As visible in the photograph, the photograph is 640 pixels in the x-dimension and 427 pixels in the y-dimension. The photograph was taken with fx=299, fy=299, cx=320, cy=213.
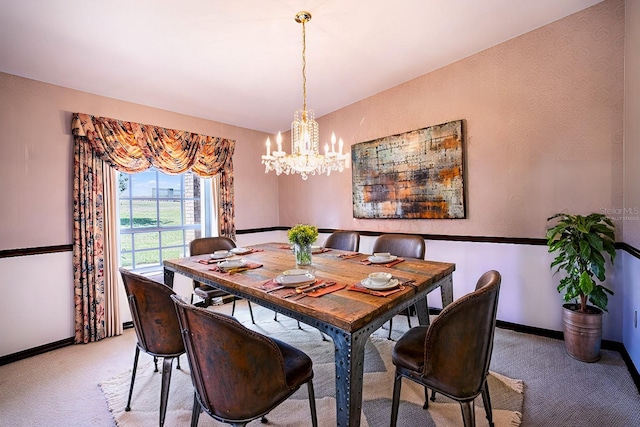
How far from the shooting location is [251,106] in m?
3.79

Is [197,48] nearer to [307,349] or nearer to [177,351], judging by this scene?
[177,351]

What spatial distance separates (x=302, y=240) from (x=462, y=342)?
125 centimetres

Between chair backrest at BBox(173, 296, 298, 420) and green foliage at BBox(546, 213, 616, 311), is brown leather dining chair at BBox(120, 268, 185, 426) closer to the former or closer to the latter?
chair backrest at BBox(173, 296, 298, 420)

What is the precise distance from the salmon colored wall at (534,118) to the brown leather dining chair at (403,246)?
791mm

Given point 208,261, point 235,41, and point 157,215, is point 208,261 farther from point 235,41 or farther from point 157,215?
point 235,41

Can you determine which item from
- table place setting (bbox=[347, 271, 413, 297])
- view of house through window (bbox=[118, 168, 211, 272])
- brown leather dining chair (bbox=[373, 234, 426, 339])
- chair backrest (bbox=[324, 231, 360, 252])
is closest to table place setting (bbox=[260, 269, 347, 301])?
table place setting (bbox=[347, 271, 413, 297])

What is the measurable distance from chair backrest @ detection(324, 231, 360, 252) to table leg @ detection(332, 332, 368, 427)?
190 cm

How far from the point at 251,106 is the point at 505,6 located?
275cm

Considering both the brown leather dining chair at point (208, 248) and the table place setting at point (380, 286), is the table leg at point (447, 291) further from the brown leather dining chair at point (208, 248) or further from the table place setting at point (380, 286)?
the brown leather dining chair at point (208, 248)

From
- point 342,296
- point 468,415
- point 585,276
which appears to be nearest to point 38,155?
point 342,296

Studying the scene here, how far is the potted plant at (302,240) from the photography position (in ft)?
7.32

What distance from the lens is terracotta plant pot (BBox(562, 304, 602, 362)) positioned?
232 cm

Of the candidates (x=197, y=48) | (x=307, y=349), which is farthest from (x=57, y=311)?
(x=197, y=48)

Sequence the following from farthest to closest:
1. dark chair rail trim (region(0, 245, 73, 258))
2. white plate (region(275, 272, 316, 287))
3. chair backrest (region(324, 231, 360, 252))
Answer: chair backrest (region(324, 231, 360, 252)) < dark chair rail trim (region(0, 245, 73, 258)) < white plate (region(275, 272, 316, 287))
